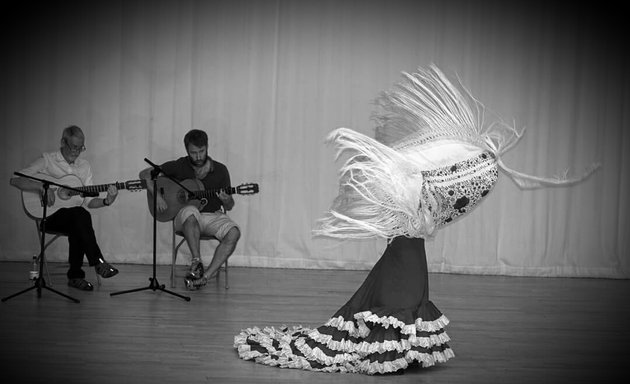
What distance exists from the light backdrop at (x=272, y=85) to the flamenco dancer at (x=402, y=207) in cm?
346

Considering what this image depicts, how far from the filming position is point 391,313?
10.7 feet

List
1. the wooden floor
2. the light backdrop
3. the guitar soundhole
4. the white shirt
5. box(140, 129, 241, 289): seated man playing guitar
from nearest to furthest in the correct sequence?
the wooden floor → the white shirt → box(140, 129, 241, 289): seated man playing guitar → the guitar soundhole → the light backdrop

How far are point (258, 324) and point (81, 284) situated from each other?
1.56 m

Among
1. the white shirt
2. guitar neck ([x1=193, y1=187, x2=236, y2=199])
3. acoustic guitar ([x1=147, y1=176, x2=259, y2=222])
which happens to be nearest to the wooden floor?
acoustic guitar ([x1=147, y1=176, x2=259, y2=222])

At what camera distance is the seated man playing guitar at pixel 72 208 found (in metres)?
5.33

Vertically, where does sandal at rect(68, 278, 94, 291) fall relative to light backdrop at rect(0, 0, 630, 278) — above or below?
below

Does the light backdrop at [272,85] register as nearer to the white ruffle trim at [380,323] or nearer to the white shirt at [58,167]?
the white shirt at [58,167]

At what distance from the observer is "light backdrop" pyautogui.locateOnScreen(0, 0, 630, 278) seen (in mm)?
6848

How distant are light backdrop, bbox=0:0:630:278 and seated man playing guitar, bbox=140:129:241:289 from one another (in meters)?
1.12

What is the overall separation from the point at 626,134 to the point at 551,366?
3881mm

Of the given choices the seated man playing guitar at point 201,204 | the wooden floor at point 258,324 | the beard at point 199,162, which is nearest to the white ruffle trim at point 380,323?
the wooden floor at point 258,324

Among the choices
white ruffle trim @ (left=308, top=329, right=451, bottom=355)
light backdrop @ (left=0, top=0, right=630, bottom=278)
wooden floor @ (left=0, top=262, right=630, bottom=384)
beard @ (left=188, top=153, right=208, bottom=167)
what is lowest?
wooden floor @ (left=0, top=262, right=630, bottom=384)

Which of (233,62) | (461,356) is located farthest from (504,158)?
(461,356)

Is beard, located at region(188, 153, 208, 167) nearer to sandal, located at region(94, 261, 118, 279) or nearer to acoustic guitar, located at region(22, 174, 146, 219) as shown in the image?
acoustic guitar, located at region(22, 174, 146, 219)
